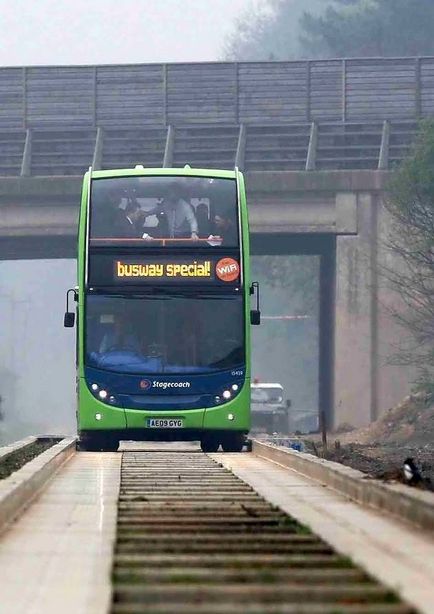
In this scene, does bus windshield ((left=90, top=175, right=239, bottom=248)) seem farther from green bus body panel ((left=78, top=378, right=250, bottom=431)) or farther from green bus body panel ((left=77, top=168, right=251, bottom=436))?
green bus body panel ((left=78, top=378, right=250, bottom=431))

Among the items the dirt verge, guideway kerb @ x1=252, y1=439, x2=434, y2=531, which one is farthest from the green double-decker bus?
guideway kerb @ x1=252, y1=439, x2=434, y2=531

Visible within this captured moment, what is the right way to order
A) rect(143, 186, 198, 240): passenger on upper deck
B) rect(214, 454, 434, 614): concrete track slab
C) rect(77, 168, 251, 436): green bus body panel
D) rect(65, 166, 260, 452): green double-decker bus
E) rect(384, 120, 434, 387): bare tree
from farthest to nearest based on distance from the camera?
rect(384, 120, 434, 387): bare tree, rect(77, 168, 251, 436): green bus body panel, rect(143, 186, 198, 240): passenger on upper deck, rect(65, 166, 260, 452): green double-decker bus, rect(214, 454, 434, 614): concrete track slab

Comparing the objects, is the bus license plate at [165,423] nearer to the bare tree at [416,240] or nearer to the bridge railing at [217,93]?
the bare tree at [416,240]

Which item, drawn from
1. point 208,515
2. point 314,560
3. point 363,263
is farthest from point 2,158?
point 314,560

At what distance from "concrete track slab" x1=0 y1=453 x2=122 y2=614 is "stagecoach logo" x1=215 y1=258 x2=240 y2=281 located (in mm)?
9625

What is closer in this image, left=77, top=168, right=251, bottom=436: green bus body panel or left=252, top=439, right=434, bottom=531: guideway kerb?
left=252, top=439, right=434, bottom=531: guideway kerb

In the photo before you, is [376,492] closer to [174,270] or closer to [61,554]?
[61,554]

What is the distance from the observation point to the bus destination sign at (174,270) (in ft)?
85.9

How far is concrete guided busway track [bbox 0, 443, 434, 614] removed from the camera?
7785 mm

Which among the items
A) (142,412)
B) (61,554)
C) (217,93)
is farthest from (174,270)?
(217,93)

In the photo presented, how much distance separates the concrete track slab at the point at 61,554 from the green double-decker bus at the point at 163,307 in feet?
31.3

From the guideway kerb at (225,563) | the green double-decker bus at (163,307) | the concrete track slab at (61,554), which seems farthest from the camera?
the green double-decker bus at (163,307)

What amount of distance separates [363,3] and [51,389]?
2380 inches

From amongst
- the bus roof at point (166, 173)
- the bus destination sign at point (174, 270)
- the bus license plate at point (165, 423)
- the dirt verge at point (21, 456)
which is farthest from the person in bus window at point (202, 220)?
the dirt verge at point (21, 456)
